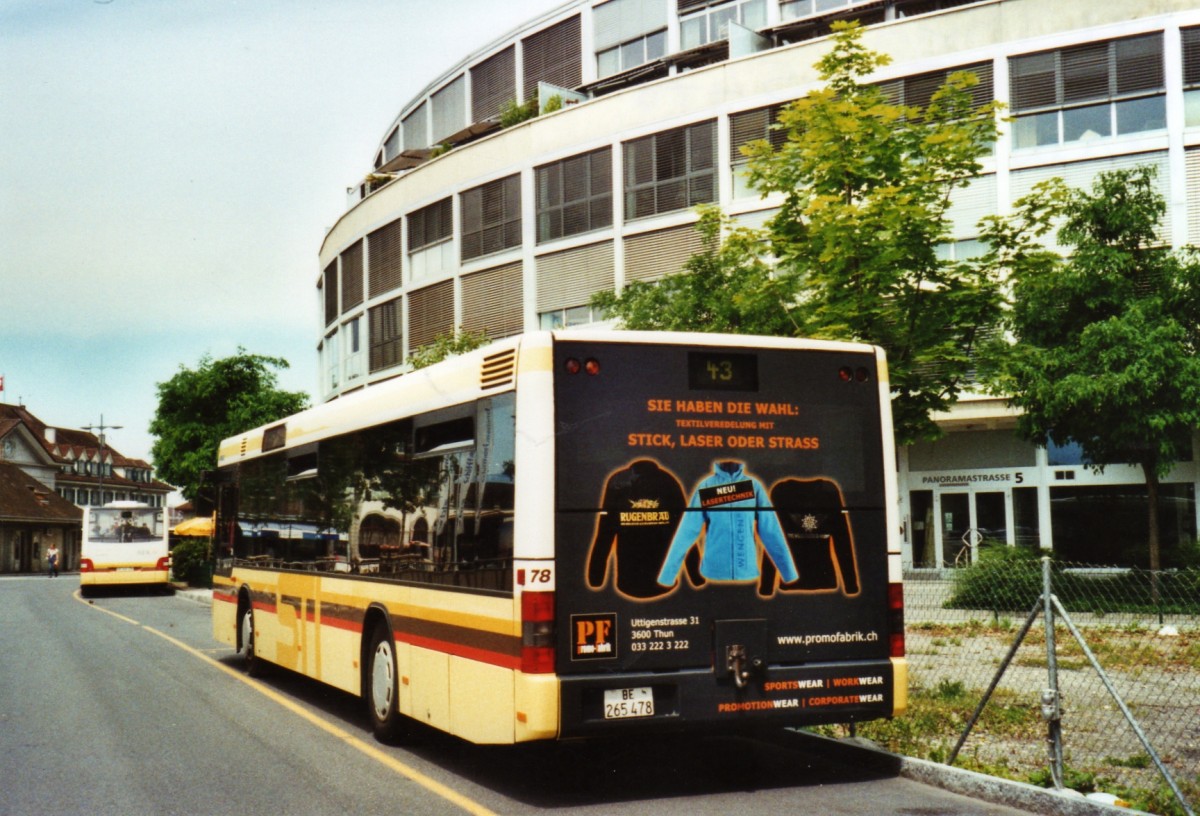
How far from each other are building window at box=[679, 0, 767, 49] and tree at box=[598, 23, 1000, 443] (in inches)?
971

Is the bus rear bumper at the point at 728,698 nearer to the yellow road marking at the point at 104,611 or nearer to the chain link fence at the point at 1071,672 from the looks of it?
the chain link fence at the point at 1071,672

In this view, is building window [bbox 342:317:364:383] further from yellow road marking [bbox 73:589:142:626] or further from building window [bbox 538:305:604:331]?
yellow road marking [bbox 73:589:142:626]

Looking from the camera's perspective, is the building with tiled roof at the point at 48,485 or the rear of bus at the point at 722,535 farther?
the building with tiled roof at the point at 48,485

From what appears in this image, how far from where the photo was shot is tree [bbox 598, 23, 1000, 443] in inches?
476

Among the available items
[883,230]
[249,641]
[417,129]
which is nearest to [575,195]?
[417,129]

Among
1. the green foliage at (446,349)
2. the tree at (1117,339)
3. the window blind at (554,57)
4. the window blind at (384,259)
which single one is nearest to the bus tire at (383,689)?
the tree at (1117,339)

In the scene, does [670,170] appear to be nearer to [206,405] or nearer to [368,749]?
[206,405]

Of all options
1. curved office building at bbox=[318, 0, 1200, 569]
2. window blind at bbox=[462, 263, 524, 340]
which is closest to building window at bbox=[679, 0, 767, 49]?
curved office building at bbox=[318, 0, 1200, 569]

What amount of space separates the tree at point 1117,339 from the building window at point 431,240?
918 inches

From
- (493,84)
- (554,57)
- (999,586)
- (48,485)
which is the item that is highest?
(493,84)

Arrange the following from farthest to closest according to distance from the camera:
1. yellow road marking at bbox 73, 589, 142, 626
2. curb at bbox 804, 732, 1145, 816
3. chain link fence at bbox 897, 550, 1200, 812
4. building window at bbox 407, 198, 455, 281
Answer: building window at bbox 407, 198, 455, 281, yellow road marking at bbox 73, 589, 142, 626, chain link fence at bbox 897, 550, 1200, 812, curb at bbox 804, 732, 1145, 816

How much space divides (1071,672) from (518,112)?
31.2 metres

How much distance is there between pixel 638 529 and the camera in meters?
7.34

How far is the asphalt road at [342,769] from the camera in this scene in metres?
7.14
